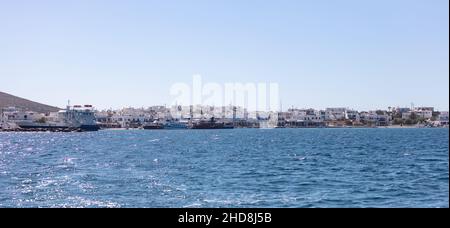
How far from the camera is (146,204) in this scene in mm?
19844

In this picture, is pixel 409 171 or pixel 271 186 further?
pixel 409 171

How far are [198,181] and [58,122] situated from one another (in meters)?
171

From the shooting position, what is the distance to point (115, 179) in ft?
94.9

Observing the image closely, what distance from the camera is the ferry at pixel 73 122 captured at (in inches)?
7077

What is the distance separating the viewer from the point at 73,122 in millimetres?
183250

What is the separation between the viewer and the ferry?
590 ft

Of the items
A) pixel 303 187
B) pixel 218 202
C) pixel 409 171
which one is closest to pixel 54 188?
pixel 218 202

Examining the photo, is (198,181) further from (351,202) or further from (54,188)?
(351,202)

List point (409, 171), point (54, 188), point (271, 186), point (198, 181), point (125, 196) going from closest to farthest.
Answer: point (125, 196) → point (54, 188) → point (271, 186) → point (198, 181) → point (409, 171)

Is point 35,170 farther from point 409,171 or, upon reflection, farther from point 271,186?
point 409,171

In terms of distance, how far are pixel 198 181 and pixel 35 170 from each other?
1400 centimetres
